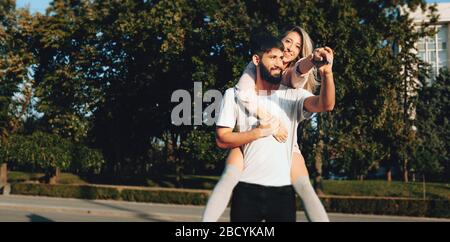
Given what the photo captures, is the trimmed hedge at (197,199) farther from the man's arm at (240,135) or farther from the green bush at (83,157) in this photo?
the man's arm at (240,135)

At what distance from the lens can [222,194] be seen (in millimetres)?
3312

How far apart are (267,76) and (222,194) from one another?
839mm

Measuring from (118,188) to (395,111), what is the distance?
1363 cm

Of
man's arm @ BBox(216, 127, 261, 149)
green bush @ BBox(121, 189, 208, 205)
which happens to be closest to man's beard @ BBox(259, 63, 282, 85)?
man's arm @ BBox(216, 127, 261, 149)

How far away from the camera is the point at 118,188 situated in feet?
73.8

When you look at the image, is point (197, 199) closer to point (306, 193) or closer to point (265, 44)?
point (306, 193)

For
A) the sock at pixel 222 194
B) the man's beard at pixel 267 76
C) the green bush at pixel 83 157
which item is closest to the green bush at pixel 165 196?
the green bush at pixel 83 157

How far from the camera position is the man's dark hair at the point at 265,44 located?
330 centimetres

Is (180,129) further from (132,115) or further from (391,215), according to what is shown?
(391,215)

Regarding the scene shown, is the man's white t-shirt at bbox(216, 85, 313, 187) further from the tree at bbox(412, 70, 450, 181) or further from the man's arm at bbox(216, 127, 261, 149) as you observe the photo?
the tree at bbox(412, 70, 450, 181)

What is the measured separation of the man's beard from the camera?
337cm

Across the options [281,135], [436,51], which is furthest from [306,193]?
[436,51]

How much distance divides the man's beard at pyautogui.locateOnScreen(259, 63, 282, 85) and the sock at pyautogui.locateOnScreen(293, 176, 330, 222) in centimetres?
66
